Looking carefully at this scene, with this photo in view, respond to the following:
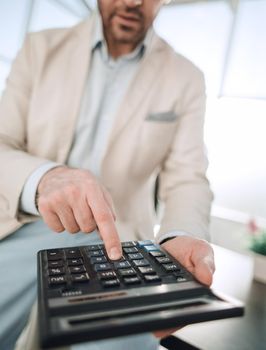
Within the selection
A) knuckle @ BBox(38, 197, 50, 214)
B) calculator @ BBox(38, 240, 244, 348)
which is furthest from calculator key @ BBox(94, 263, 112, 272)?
knuckle @ BBox(38, 197, 50, 214)

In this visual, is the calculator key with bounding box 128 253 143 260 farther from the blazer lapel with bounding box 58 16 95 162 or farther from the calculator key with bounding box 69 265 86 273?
the blazer lapel with bounding box 58 16 95 162

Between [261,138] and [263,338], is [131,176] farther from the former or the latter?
[261,138]

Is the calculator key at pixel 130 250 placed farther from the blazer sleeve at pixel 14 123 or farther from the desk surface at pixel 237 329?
the blazer sleeve at pixel 14 123

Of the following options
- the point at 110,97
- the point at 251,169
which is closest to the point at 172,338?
the point at 110,97

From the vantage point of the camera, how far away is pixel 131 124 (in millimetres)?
755

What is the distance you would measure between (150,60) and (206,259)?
1.93 ft

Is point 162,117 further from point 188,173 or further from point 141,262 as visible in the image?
point 141,262

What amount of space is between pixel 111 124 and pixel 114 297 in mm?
538

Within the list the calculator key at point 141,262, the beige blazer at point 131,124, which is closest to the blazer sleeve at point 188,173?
the beige blazer at point 131,124

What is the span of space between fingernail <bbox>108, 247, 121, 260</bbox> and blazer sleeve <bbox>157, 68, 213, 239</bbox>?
25 centimetres

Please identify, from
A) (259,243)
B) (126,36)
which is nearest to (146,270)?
(259,243)

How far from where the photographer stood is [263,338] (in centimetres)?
40

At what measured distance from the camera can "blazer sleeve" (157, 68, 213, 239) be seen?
0.65 meters

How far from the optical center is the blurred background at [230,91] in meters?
2.14
